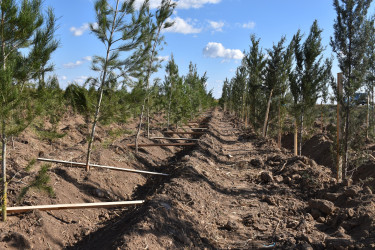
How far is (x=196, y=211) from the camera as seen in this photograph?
17.3ft

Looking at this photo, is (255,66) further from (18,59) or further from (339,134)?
(18,59)

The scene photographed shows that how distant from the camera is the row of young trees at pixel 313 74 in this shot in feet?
25.3

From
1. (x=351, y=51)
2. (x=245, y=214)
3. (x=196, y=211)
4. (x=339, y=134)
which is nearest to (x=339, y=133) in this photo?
(x=339, y=134)

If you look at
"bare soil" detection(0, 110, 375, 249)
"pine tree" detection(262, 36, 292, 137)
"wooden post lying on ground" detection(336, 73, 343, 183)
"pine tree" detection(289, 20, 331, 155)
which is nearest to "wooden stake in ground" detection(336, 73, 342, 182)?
"wooden post lying on ground" detection(336, 73, 343, 183)

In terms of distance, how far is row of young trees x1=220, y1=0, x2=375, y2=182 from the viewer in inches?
304

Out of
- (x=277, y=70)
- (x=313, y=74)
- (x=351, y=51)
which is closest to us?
(x=351, y=51)

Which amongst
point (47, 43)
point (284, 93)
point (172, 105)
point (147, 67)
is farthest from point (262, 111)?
point (47, 43)

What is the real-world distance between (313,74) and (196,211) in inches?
325

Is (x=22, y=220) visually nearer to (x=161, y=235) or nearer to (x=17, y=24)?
(x=161, y=235)

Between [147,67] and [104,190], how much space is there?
5.53 metres

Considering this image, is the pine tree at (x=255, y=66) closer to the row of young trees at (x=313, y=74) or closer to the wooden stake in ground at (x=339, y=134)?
the row of young trees at (x=313, y=74)

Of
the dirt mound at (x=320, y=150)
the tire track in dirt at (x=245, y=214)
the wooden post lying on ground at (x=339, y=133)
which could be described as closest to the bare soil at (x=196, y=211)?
the tire track in dirt at (x=245, y=214)

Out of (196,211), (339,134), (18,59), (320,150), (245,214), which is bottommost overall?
(245,214)

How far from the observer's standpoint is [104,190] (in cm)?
656
